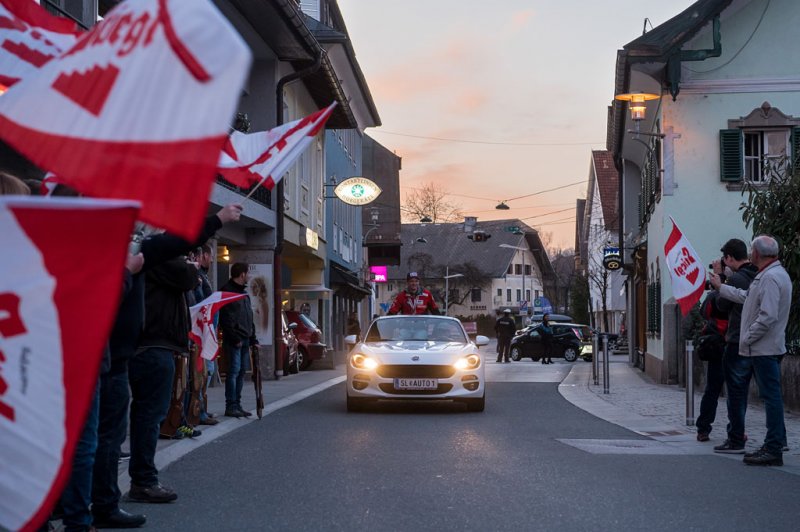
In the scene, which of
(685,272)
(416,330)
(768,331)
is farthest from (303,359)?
(768,331)

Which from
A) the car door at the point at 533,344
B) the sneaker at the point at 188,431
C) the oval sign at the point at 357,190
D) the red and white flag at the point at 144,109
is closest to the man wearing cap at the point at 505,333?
the car door at the point at 533,344

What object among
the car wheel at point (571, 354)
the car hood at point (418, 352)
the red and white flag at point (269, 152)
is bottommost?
the car wheel at point (571, 354)

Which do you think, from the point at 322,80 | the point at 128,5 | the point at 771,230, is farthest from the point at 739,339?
the point at 322,80

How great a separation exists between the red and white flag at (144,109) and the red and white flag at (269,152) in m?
2.73

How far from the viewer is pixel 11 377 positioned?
9.77 feet

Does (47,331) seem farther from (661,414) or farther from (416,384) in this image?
(661,414)

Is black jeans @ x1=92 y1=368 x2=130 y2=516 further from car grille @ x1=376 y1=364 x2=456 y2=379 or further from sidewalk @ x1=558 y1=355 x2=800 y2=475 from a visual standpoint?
car grille @ x1=376 y1=364 x2=456 y2=379

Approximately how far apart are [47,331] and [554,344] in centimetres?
4461

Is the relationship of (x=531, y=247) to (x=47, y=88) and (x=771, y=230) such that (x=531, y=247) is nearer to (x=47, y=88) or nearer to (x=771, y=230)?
(x=771, y=230)

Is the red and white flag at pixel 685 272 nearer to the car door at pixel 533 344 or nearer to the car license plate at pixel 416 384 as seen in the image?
the car license plate at pixel 416 384

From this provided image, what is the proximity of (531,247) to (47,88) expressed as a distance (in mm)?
114072

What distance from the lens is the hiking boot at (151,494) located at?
7.38m

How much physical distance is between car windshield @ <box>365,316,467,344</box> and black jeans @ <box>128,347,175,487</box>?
9.04 metres

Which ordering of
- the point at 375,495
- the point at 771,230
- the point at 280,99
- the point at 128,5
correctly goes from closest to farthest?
the point at 128,5, the point at 375,495, the point at 771,230, the point at 280,99
